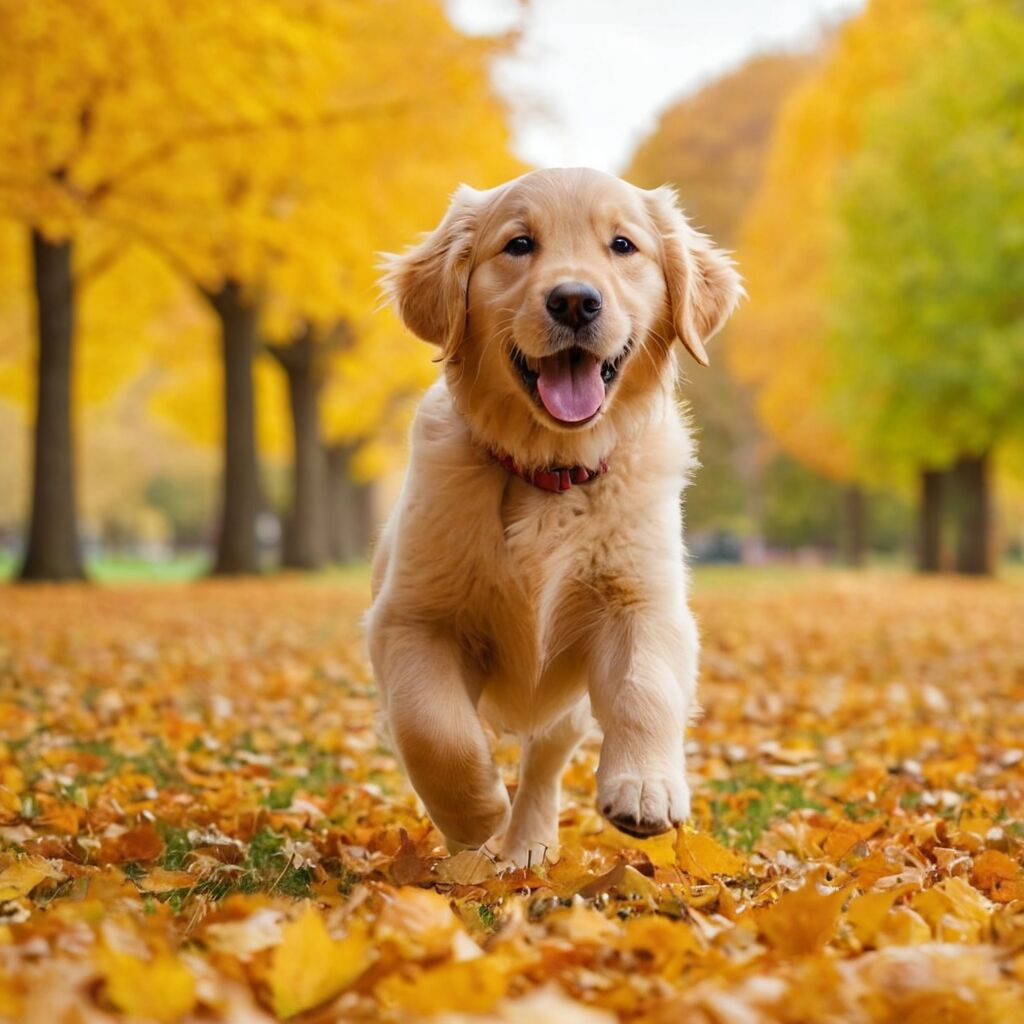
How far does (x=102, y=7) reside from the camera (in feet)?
30.1

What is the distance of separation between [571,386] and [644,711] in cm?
91

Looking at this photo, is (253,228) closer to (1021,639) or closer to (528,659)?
(1021,639)

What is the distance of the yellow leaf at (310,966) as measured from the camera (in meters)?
1.92

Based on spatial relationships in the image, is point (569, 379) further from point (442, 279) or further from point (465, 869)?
point (465, 869)

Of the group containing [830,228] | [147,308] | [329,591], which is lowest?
[329,591]

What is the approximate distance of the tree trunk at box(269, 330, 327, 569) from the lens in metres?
21.7

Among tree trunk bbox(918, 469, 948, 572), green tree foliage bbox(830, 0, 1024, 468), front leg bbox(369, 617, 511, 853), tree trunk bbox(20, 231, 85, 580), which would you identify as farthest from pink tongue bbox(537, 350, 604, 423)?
tree trunk bbox(918, 469, 948, 572)

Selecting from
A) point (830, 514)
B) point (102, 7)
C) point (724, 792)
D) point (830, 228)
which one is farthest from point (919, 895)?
point (830, 514)

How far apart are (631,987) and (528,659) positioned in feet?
4.68

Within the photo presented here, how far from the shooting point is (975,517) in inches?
851

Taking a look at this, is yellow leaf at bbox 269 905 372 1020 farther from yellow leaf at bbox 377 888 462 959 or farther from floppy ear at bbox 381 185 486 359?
floppy ear at bbox 381 185 486 359

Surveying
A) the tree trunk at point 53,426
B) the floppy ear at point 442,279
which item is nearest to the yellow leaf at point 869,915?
the floppy ear at point 442,279

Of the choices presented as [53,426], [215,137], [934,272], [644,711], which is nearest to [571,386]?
[644,711]

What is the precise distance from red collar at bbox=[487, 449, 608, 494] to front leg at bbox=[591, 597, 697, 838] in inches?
15.1
